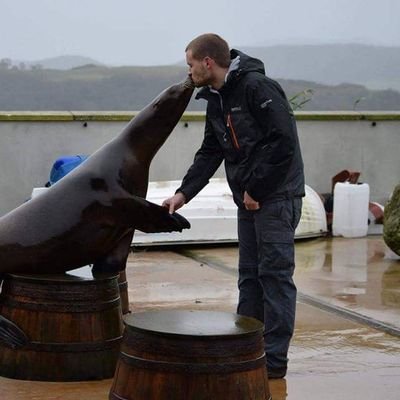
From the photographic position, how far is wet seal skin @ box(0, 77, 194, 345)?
5.93 metres

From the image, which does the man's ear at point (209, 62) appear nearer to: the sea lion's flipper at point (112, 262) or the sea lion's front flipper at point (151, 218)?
the sea lion's front flipper at point (151, 218)

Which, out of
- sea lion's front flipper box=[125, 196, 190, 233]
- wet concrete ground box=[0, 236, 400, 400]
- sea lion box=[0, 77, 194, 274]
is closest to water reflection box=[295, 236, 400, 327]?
wet concrete ground box=[0, 236, 400, 400]

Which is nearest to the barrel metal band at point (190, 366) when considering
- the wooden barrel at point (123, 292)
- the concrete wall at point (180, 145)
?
the wooden barrel at point (123, 292)

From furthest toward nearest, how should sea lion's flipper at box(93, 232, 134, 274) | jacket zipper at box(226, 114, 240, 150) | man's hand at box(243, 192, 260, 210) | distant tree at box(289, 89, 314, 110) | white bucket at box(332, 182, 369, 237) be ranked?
distant tree at box(289, 89, 314, 110) < white bucket at box(332, 182, 369, 237) < sea lion's flipper at box(93, 232, 134, 274) < jacket zipper at box(226, 114, 240, 150) < man's hand at box(243, 192, 260, 210)

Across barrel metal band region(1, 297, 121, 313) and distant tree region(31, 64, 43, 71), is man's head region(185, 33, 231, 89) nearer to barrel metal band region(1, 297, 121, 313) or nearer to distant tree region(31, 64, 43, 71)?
barrel metal band region(1, 297, 121, 313)

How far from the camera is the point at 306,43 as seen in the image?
16.5 metres

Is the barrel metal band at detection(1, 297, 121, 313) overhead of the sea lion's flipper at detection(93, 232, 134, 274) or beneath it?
beneath

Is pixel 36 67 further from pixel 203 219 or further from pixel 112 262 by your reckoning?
pixel 112 262

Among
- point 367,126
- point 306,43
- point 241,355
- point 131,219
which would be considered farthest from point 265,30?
point 241,355

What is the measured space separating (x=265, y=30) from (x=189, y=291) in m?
8.26

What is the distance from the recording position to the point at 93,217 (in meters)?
5.98

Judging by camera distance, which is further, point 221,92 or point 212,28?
point 212,28

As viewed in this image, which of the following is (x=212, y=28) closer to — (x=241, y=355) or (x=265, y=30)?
(x=265, y=30)

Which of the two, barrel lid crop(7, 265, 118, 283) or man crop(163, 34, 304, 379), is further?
barrel lid crop(7, 265, 118, 283)
